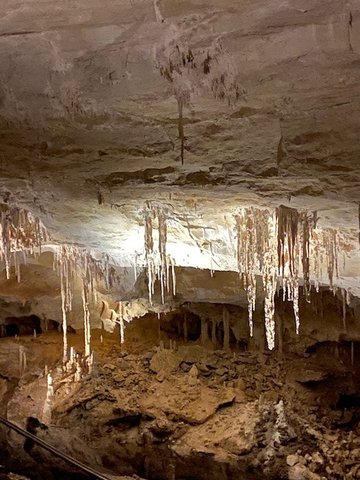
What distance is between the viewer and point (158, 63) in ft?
8.17

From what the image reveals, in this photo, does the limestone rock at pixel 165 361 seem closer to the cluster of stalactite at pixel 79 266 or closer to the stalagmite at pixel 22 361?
the cluster of stalactite at pixel 79 266

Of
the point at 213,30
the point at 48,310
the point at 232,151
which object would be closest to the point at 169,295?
the point at 48,310

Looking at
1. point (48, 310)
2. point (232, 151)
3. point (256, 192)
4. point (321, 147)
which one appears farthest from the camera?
point (48, 310)

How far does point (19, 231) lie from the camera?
216 inches

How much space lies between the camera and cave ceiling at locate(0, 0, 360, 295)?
215 cm

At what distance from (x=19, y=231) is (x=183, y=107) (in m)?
3.17

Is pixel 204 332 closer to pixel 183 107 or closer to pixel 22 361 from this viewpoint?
pixel 22 361

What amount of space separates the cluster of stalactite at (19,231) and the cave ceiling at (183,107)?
1.44 ft

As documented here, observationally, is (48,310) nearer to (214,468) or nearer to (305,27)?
(214,468)

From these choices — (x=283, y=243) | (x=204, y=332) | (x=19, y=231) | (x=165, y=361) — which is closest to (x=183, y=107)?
(x=283, y=243)

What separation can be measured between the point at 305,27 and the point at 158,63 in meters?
0.69

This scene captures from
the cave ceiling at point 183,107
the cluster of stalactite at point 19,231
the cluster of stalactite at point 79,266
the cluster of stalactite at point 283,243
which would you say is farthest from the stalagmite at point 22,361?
the cluster of stalactite at point 283,243

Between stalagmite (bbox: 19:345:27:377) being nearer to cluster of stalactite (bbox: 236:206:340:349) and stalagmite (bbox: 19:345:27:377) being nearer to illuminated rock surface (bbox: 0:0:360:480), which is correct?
illuminated rock surface (bbox: 0:0:360:480)

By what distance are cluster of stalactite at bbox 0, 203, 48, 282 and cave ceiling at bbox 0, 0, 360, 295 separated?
0.44 m
